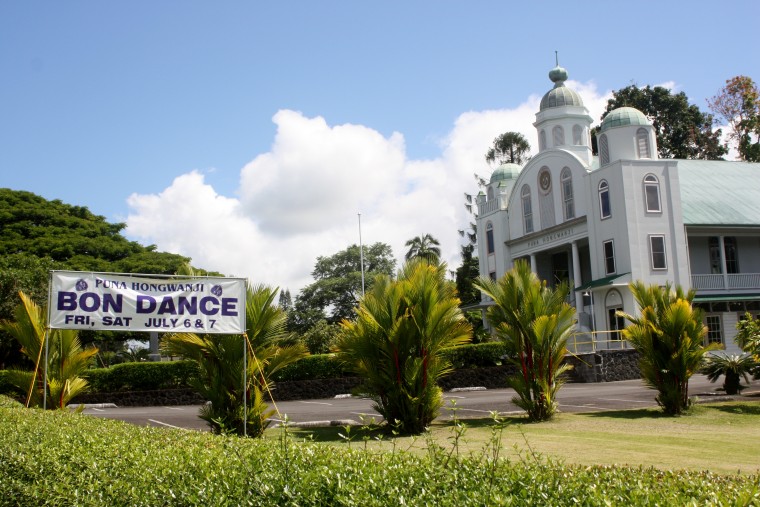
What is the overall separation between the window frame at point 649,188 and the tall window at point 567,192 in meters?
4.33

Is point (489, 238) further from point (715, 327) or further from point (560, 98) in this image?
point (715, 327)

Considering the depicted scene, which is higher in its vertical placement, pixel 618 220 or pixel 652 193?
pixel 652 193

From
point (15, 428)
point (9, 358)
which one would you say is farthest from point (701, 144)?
point (15, 428)

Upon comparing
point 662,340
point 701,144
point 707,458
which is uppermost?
point 701,144

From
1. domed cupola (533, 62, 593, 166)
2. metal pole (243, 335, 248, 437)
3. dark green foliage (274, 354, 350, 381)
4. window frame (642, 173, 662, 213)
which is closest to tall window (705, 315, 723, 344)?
window frame (642, 173, 662, 213)

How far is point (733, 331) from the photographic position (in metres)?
36.6

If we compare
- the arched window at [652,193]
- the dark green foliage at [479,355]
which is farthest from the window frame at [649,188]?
the dark green foliage at [479,355]

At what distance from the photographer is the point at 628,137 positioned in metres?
35.6

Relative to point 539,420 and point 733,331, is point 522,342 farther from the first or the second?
point 733,331

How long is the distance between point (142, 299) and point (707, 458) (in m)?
8.96

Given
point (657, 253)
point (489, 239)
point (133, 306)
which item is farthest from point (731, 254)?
point (133, 306)

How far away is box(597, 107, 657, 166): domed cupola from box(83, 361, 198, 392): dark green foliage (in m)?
22.5

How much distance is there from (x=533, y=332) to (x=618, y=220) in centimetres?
2121

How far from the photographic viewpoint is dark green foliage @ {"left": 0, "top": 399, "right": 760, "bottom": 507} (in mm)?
4410
